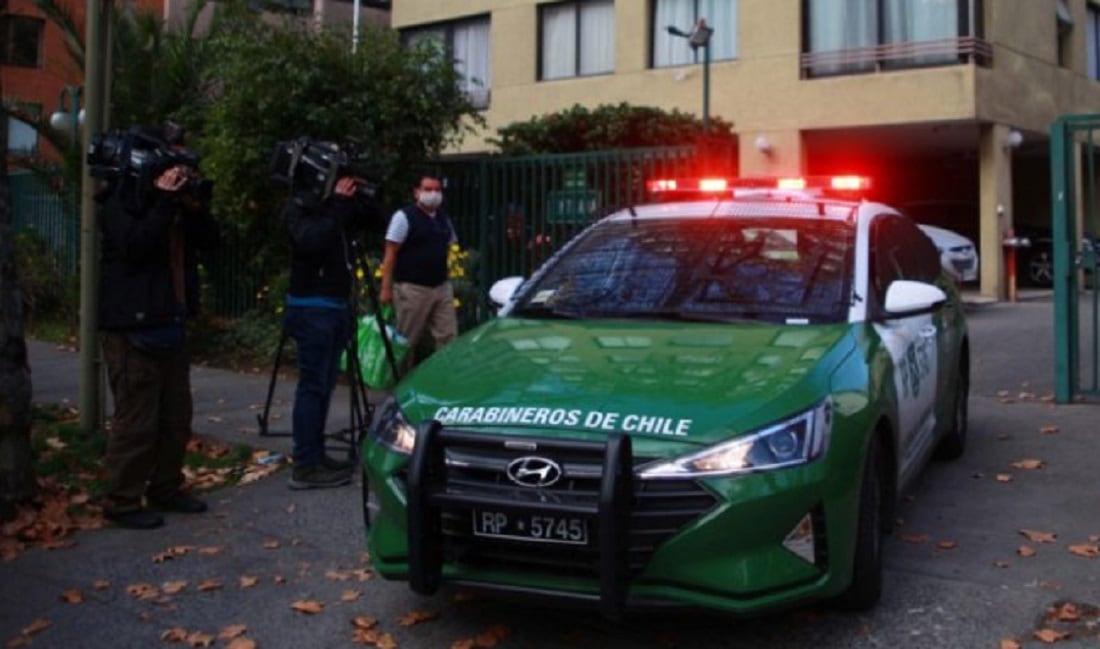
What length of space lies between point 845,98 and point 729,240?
15.8 metres

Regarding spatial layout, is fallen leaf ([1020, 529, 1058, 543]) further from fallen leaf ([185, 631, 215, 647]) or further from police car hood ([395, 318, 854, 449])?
fallen leaf ([185, 631, 215, 647])

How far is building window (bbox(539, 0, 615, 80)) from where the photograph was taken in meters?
23.3

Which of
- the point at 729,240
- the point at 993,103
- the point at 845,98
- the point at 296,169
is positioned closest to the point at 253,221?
the point at 296,169

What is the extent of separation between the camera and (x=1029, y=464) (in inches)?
270

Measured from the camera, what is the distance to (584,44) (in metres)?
23.6

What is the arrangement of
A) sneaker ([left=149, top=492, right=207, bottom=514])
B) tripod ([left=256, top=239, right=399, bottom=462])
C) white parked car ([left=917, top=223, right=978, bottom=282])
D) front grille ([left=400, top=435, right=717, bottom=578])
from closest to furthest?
front grille ([left=400, top=435, right=717, bottom=578]) < sneaker ([left=149, top=492, right=207, bottom=514]) < tripod ([left=256, top=239, right=399, bottom=462]) < white parked car ([left=917, top=223, right=978, bottom=282])

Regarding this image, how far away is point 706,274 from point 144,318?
2661 millimetres

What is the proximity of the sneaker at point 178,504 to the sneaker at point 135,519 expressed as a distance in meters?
0.24

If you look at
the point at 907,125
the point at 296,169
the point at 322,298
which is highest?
the point at 907,125

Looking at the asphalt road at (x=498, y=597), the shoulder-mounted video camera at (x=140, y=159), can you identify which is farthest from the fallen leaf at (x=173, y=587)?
the shoulder-mounted video camera at (x=140, y=159)

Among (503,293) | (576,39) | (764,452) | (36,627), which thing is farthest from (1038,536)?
(576,39)

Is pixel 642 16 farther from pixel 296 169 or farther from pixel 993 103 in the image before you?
pixel 296 169

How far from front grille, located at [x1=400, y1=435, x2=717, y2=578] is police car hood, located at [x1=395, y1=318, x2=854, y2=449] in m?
0.09

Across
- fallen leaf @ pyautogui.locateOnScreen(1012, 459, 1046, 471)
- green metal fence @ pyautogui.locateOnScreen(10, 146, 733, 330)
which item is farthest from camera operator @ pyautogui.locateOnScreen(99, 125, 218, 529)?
green metal fence @ pyautogui.locateOnScreen(10, 146, 733, 330)
